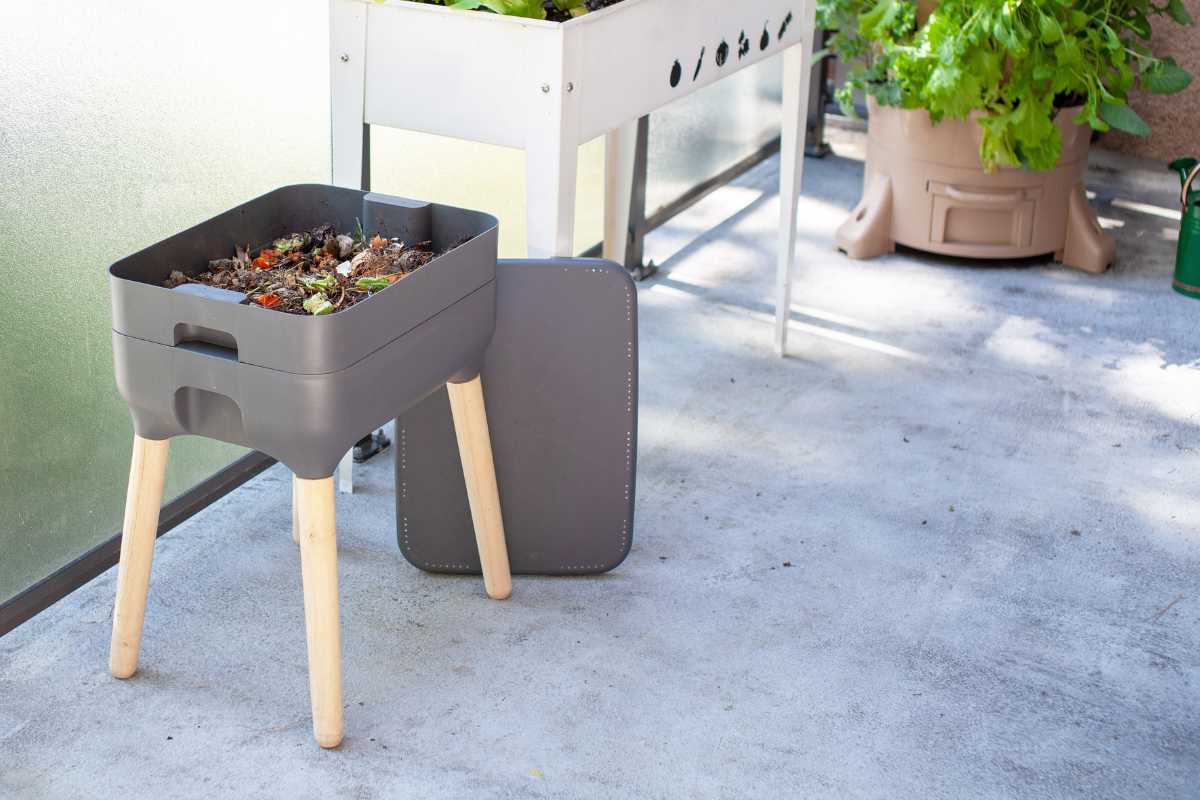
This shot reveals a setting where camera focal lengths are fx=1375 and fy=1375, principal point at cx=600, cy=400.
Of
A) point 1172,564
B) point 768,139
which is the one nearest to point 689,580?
point 1172,564

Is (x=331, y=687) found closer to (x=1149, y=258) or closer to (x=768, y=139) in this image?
(x=1149, y=258)

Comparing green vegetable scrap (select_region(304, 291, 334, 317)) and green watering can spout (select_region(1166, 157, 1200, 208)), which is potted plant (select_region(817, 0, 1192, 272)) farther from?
green vegetable scrap (select_region(304, 291, 334, 317))

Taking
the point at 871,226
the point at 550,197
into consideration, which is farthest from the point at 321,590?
the point at 871,226

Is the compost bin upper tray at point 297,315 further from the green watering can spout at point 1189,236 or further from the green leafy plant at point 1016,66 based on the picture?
the green watering can spout at point 1189,236

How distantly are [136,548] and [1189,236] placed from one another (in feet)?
8.37

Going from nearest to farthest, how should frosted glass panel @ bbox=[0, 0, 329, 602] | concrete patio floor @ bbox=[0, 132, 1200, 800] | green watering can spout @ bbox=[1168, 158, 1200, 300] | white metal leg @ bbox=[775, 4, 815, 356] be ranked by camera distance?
concrete patio floor @ bbox=[0, 132, 1200, 800]
frosted glass panel @ bbox=[0, 0, 329, 602]
white metal leg @ bbox=[775, 4, 815, 356]
green watering can spout @ bbox=[1168, 158, 1200, 300]

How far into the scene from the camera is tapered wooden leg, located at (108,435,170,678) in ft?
5.78

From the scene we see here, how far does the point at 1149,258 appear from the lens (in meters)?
3.54

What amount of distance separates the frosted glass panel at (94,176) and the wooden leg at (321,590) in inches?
22.4

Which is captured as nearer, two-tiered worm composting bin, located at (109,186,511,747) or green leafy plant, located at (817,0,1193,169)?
two-tiered worm composting bin, located at (109,186,511,747)

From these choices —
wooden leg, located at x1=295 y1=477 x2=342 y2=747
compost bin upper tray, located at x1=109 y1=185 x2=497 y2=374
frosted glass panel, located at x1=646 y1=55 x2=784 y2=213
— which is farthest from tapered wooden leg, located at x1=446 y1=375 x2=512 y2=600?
frosted glass panel, located at x1=646 y1=55 x2=784 y2=213

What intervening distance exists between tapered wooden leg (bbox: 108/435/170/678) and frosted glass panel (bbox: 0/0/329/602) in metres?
0.26

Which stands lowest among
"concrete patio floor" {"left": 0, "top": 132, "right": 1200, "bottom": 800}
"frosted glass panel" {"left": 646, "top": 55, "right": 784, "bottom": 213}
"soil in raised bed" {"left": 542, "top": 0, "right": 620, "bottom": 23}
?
"concrete patio floor" {"left": 0, "top": 132, "right": 1200, "bottom": 800}

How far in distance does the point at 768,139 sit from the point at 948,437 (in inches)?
71.1
